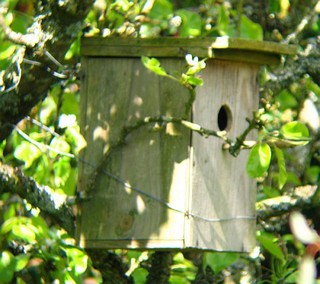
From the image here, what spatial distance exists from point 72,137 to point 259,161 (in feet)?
2.52

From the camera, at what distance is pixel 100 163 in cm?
263

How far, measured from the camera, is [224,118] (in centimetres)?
283

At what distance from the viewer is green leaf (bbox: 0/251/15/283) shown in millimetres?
2787

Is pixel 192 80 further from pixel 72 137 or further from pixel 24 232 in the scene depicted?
pixel 24 232

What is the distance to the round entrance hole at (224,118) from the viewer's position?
2785 millimetres

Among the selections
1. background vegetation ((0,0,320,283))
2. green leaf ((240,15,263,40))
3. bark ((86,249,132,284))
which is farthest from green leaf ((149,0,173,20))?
bark ((86,249,132,284))

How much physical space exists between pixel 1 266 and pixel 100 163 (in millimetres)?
500

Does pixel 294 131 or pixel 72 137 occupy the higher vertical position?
pixel 72 137

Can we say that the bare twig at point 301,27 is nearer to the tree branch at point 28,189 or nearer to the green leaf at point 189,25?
the green leaf at point 189,25

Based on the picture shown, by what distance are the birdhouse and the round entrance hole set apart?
1.9 inches

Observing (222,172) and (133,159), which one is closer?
(133,159)

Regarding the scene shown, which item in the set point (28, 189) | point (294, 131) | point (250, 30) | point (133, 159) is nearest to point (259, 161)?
point (294, 131)

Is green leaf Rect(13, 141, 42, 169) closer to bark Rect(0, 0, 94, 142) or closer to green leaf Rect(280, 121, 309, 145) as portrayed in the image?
bark Rect(0, 0, 94, 142)

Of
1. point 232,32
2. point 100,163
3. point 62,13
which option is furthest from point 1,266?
point 232,32
